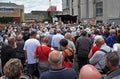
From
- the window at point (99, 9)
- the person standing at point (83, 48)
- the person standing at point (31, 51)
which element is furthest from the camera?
the window at point (99, 9)

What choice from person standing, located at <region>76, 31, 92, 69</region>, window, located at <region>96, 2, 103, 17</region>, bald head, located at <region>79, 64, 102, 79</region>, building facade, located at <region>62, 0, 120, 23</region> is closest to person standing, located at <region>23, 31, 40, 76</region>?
person standing, located at <region>76, 31, 92, 69</region>

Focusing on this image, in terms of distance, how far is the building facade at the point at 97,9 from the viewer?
273 feet

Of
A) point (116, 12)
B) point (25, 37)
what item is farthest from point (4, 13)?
point (25, 37)

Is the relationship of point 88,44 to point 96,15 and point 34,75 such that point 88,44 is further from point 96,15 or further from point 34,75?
point 96,15

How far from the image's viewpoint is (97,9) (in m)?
91.9

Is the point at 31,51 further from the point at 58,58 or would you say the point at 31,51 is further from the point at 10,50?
the point at 58,58

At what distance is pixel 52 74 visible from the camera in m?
5.70

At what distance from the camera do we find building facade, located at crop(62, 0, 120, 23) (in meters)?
83.1

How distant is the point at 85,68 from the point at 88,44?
8677mm

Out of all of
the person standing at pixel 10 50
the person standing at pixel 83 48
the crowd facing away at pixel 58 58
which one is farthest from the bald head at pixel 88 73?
the person standing at pixel 83 48

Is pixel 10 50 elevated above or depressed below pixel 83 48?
above

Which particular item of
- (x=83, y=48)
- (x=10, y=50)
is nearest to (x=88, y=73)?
(x=10, y=50)

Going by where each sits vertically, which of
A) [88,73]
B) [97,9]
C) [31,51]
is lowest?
[97,9]

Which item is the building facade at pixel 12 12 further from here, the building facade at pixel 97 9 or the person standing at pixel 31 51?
the person standing at pixel 31 51
